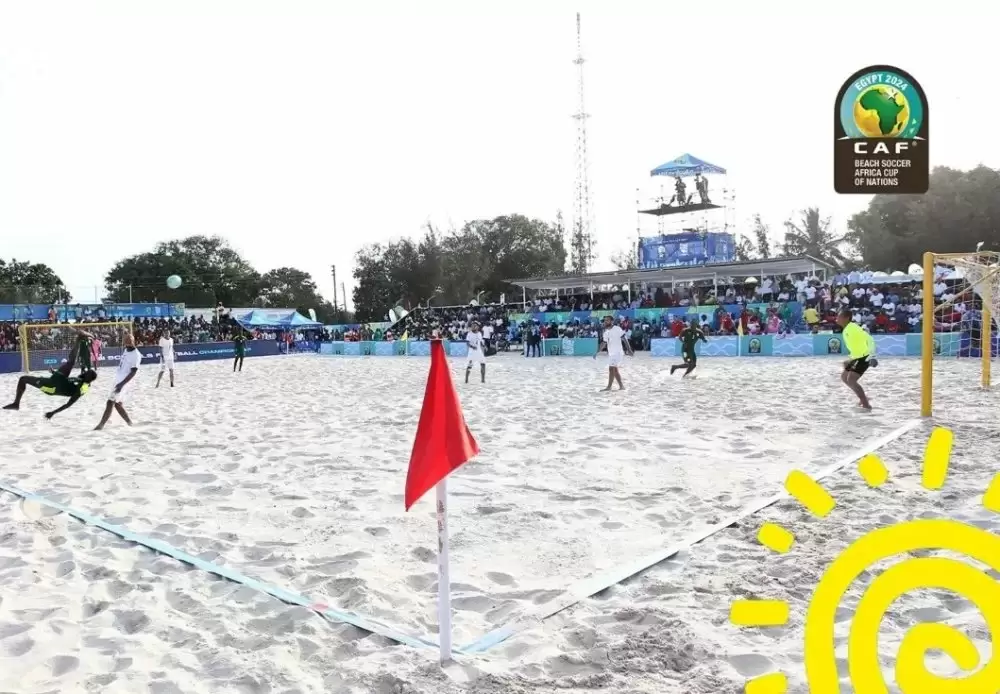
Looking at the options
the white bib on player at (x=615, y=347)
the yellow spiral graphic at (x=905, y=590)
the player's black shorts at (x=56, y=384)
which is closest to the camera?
the yellow spiral graphic at (x=905, y=590)

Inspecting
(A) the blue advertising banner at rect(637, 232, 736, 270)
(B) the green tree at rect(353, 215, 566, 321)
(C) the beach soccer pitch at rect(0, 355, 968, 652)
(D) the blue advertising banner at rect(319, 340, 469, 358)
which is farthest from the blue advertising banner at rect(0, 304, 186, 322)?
(A) the blue advertising banner at rect(637, 232, 736, 270)

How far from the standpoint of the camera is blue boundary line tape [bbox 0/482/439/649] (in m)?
3.26

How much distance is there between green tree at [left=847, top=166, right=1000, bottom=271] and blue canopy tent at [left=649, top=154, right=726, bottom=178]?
23.1ft

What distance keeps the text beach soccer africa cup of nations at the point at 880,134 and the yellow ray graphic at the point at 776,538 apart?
6.39 ft

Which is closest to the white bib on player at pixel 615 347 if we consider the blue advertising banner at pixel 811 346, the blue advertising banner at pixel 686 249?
the blue advertising banner at pixel 811 346

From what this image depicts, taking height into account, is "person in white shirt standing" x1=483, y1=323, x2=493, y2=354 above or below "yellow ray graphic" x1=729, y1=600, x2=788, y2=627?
above

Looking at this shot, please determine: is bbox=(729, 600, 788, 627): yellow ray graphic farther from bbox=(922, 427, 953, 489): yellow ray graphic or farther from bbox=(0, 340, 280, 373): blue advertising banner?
bbox=(0, 340, 280, 373): blue advertising banner

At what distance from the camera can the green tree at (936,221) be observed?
33125mm

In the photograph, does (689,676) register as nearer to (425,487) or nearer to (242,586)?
(425,487)

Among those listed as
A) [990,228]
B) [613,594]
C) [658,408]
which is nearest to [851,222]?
[990,228]

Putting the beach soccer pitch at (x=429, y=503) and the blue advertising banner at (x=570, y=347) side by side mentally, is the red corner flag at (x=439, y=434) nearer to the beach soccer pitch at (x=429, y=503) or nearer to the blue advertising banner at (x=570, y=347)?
the beach soccer pitch at (x=429, y=503)

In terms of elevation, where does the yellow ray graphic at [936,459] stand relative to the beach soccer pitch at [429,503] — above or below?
above

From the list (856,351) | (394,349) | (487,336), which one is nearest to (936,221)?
(487,336)

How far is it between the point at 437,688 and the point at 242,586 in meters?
1.53
